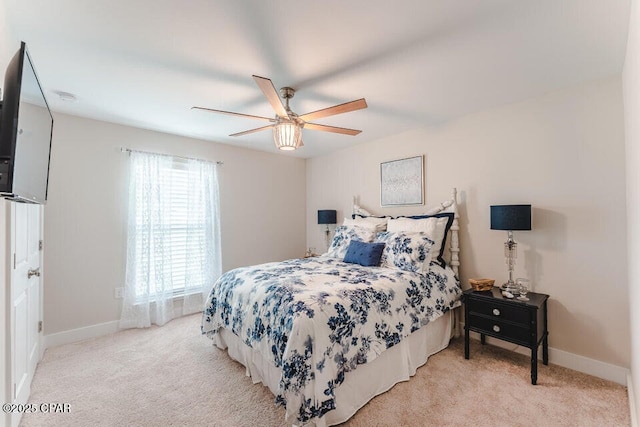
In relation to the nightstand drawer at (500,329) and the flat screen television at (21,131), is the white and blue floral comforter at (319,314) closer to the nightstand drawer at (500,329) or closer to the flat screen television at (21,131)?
the nightstand drawer at (500,329)

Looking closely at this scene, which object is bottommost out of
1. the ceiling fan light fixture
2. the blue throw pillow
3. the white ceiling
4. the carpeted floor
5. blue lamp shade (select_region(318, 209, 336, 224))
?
the carpeted floor

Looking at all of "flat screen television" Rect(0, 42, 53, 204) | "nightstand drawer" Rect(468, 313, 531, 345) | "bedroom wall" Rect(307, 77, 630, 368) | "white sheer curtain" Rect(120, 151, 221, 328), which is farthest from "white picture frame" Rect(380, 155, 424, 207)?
"flat screen television" Rect(0, 42, 53, 204)

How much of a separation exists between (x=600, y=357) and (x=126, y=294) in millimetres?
4866

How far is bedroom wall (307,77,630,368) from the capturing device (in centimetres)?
221

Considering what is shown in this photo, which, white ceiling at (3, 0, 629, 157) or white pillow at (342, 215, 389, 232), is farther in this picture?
white pillow at (342, 215, 389, 232)

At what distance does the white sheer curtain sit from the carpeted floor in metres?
0.82

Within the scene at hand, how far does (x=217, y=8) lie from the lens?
152cm

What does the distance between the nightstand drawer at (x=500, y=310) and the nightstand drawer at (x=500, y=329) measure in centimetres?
4

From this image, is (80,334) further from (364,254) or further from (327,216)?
(327,216)

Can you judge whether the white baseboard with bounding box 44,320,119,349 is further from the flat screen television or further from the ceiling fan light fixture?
the ceiling fan light fixture

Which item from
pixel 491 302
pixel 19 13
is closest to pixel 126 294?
pixel 19 13

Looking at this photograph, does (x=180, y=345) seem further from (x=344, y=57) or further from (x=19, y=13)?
(x=344, y=57)

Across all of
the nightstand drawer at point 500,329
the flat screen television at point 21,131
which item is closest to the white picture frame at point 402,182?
the nightstand drawer at point 500,329

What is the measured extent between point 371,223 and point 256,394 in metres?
2.30
